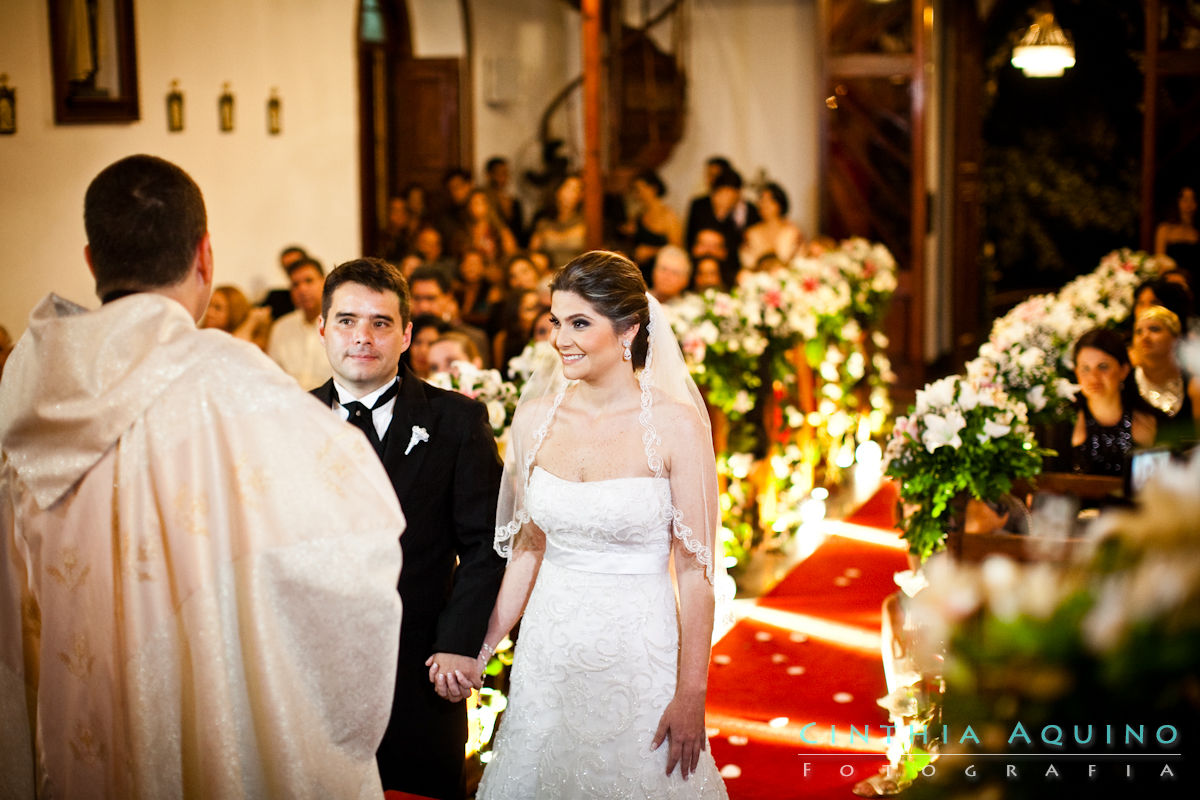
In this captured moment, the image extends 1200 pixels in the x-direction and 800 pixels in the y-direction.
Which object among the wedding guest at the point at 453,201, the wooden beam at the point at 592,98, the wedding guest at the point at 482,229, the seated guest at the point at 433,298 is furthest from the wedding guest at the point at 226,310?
the wedding guest at the point at 453,201

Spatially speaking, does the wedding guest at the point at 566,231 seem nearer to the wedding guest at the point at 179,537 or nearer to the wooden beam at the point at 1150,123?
the wooden beam at the point at 1150,123

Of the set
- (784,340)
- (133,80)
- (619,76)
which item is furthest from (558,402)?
(619,76)

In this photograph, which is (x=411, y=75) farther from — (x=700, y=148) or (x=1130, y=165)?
(x=1130, y=165)

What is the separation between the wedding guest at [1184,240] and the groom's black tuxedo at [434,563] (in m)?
9.33

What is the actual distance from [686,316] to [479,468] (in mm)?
3649

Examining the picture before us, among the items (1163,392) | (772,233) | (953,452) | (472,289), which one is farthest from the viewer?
(772,233)

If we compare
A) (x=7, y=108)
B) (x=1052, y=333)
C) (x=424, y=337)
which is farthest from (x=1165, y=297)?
(x=7, y=108)

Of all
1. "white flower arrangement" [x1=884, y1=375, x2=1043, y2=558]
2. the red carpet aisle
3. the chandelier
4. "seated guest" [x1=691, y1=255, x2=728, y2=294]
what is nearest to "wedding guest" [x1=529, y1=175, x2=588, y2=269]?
"seated guest" [x1=691, y1=255, x2=728, y2=294]

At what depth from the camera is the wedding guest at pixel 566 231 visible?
1176 cm

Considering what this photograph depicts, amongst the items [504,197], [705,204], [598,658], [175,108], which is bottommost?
[598,658]

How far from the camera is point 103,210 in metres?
1.97

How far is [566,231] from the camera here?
11.8m

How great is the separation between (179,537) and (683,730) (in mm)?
1321

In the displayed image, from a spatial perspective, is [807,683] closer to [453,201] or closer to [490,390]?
[490,390]
